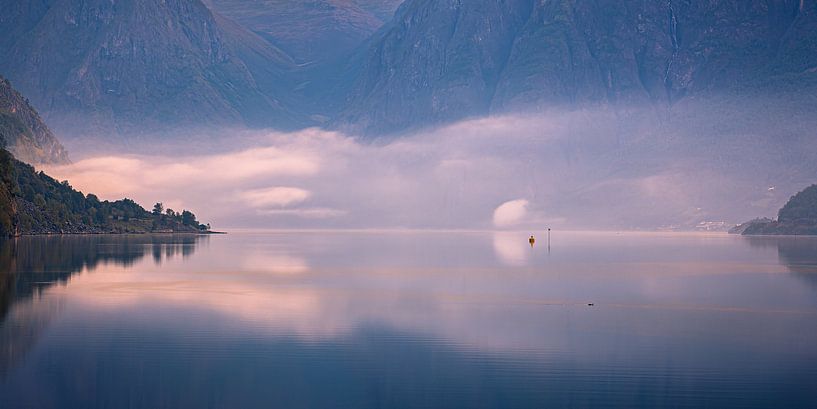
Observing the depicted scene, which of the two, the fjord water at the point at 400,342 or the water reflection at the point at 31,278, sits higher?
the water reflection at the point at 31,278

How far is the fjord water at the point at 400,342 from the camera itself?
4581cm

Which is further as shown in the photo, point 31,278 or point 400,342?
point 31,278

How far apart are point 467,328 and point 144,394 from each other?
26.6 metres

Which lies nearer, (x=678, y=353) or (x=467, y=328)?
(x=678, y=353)

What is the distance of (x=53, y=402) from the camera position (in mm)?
43219

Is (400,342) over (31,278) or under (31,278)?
under

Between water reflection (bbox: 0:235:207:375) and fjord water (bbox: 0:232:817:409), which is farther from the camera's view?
water reflection (bbox: 0:235:207:375)

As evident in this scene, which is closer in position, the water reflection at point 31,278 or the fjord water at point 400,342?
the fjord water at point 400,342

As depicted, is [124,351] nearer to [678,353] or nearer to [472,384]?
[472,384]

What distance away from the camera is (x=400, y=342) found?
199ft

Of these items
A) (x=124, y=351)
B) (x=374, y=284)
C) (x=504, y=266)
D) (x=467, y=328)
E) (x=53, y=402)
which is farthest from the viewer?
(x=504, y=266)

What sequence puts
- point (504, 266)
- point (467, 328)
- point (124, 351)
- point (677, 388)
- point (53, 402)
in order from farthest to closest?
1. point (504, 266)
2. point (467, 328)
3. point (124, 351)
4. point (677, 388)
5. point (53, 402)

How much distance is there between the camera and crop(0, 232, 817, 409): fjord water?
45.8m

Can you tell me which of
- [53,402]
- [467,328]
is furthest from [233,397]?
[467,328]
